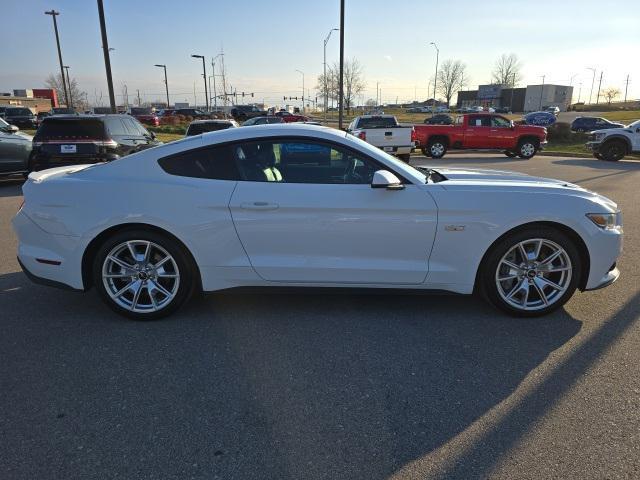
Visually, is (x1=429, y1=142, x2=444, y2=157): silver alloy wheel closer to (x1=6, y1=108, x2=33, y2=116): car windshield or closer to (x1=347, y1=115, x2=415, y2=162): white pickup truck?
(x1=347, y1=115, x2=415, y2=162): white pickup truck

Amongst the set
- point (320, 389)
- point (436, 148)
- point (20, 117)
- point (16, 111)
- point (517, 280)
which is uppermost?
point (16, 111)

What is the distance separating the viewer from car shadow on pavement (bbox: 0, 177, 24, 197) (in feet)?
32.9

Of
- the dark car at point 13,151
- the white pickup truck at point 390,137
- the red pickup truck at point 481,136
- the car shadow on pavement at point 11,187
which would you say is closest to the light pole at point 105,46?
the car shadow on pavement at point 11,187

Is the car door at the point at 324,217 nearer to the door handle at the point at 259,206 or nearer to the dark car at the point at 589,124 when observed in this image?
the door handle at the point at 259,206

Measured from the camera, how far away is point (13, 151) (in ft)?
35.3

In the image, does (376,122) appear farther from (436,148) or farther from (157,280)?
(157,280)

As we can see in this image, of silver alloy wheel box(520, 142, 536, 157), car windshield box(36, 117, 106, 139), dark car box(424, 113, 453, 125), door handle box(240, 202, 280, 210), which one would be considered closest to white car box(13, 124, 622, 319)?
door handle box(240, 202, 280, 210)

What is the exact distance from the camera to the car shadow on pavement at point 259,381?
7.71ft

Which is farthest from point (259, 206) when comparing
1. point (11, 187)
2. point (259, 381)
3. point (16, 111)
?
point (16, 111)

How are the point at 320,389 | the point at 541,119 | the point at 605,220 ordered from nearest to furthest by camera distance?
the point at 320,389 < the point at 605,220 < the point at 541,119

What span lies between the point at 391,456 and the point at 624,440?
1218mm

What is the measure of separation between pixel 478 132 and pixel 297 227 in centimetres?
1833

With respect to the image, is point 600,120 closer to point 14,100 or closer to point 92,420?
point 92,420

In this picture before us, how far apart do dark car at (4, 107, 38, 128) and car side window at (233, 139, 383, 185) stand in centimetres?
3811
